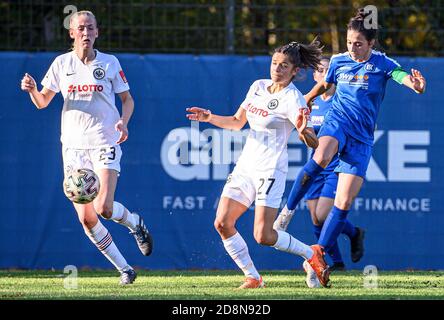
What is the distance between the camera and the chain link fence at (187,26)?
1330 centimetres

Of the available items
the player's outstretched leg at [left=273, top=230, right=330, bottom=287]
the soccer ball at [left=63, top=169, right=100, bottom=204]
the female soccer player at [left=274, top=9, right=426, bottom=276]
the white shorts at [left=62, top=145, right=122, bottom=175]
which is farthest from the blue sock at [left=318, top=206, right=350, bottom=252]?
the soccer ball at [left=63, top=169, right=100, bottom=204]

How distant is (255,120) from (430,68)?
4.25 metres

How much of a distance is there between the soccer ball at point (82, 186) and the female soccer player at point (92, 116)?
18cm

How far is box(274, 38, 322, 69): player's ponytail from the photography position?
9.55 metres

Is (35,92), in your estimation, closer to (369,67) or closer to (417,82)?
(369,67)

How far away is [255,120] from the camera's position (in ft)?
31.0

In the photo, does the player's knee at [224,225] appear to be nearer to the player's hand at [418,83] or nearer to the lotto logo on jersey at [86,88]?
the lotto logo on jersey at [86,88]

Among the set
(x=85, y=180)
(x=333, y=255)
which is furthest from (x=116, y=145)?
(x=333, y=255)

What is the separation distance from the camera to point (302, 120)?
29.9ft

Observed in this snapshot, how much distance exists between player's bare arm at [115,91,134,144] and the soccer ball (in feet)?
1.41

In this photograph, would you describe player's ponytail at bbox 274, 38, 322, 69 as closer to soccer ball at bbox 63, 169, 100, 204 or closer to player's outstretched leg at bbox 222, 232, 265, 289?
player's outstretched leg at bbox 222, 232, 265, 289

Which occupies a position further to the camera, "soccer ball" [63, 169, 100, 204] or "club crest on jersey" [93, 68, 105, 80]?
"club crest on jersey" [93, 68, 105, 80]

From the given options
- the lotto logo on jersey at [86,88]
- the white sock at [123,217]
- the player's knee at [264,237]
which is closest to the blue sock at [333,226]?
the player's knee at [264,237]
